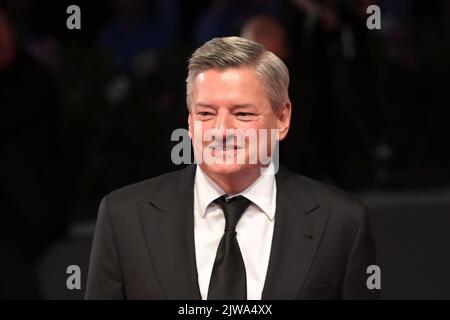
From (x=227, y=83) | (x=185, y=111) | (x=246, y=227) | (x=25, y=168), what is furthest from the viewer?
(x=185, y=111)

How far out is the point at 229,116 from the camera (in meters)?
2.34

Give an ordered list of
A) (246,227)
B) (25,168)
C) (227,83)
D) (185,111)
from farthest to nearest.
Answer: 1. (185,111)
2. (25,168)
3. (246,227)
4. (227,83)

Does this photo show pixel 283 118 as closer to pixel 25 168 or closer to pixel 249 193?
pixel 249 193

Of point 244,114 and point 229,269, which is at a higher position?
point 244,114

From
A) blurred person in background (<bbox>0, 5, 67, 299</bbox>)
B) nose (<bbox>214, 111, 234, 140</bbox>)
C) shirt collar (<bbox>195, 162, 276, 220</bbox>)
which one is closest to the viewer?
nose (<bbox>214, 111, 234, 140</bbox>)

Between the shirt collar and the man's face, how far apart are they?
0.22 feet

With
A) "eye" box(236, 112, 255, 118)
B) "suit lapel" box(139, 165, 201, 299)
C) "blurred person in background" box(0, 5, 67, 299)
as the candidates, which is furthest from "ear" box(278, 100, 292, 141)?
"blurred person in background" box(0, 5, 67, 299)

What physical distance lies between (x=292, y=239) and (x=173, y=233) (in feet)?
0.85

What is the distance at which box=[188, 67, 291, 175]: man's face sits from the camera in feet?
7.66

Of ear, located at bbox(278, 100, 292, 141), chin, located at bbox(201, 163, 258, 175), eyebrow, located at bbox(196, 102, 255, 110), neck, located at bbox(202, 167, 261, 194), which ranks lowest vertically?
neck, located at bbox(202, 167, 261, 194)

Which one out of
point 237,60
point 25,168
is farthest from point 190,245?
point 25,168

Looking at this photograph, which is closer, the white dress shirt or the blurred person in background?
the white dress shirt

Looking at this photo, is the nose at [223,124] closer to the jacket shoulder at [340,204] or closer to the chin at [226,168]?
the chin at [226,168]

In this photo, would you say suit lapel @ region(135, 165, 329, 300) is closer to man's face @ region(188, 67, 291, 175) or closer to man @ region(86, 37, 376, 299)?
man @ region(86, 37, 376, 299)
